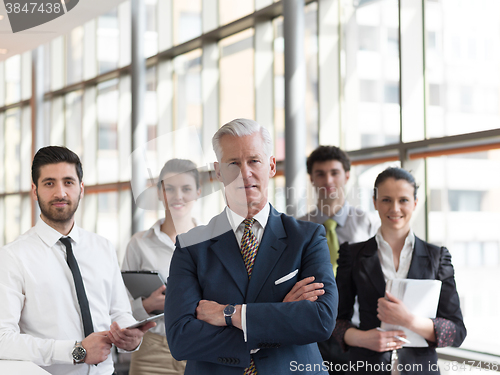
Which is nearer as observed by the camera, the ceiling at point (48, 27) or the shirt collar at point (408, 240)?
the shirt collar at point (408, 240)

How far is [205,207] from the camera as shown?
1.87 metres

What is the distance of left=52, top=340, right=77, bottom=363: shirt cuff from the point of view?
196cm

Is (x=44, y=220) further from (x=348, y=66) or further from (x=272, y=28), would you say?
(x=272, y=28)

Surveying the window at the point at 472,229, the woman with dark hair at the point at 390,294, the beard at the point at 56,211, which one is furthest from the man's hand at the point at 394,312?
the window at the point at 472,229

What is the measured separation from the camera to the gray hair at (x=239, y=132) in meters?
1.59

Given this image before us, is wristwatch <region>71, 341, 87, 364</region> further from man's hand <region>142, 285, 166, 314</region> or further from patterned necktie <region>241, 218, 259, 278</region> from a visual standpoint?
patterned necktie <region>241, 218, 259, 278</region>

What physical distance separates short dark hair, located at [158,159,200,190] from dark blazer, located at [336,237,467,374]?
1.02 metres

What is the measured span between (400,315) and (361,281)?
255 millimetres

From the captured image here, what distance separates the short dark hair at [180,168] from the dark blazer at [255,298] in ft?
0.61

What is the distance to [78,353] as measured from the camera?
6.51 feet

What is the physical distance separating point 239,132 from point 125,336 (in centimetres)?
106

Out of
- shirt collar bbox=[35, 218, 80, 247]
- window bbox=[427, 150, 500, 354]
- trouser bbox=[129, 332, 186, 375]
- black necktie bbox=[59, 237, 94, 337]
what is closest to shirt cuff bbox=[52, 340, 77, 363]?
black necktie bbox=[59, 237, 94, 337]

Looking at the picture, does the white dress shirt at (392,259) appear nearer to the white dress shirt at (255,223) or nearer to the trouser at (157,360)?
the white dress shirt at (255,223)

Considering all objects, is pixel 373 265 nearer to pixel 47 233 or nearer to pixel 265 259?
pixel 265 259
